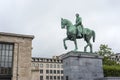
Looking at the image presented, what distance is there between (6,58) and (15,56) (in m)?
1.83

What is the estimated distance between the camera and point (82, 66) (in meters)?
19.5

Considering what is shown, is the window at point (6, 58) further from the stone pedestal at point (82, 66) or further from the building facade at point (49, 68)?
the building facade at point (49, 68)

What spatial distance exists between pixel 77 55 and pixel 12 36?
2717cm

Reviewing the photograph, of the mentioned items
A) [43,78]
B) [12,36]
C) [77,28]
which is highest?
[12,36]

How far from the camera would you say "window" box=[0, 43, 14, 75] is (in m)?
41.7

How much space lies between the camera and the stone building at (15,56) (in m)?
42.2

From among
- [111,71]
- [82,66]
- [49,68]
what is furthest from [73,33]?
[49,68]

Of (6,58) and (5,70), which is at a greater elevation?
(6,58)

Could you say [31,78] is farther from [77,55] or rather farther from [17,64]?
[77,55]

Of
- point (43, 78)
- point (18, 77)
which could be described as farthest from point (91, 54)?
point (43, 78)

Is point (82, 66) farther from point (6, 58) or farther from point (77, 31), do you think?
point (6, 58)

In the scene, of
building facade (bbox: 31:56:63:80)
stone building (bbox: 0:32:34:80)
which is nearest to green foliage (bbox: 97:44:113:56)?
stone building (bbox: 0:32:34:80)

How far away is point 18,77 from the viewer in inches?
1681

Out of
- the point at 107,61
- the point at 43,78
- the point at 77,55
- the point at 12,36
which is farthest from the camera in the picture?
the point at 43,78
